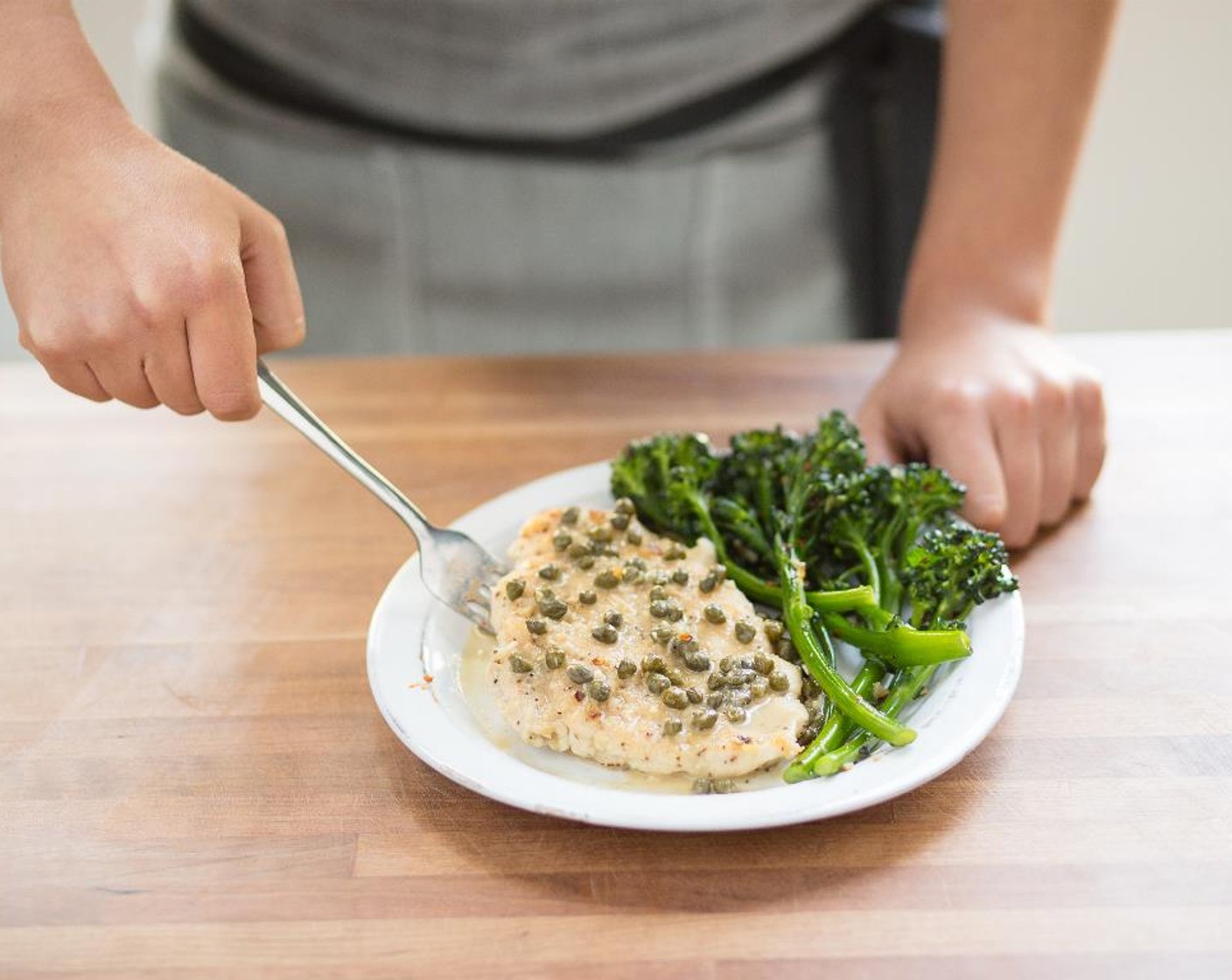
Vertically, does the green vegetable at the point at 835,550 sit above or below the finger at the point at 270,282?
below

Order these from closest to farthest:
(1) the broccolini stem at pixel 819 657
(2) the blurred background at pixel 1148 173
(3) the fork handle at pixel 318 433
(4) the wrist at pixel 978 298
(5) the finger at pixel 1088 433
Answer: (1) the broccolini stem at pixel 819 657, (3) the fork handle at pixel 318 433, (5) the finger at pixel 1088 433, (4) the wrist at pixel 978 298, (2) the blurred background at pixel 1148 173

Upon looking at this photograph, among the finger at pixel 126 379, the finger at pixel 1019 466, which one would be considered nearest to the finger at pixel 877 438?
the finger at pixel 1019 466

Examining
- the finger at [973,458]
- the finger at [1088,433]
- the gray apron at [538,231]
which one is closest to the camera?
the finger at [973,458]

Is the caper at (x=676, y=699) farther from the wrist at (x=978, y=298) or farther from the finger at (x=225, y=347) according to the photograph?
the wrist at (x=978, y=298)

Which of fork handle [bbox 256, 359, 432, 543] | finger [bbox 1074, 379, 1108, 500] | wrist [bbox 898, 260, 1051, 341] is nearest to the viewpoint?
fork handle [bbox 256, 359, 432, 543]

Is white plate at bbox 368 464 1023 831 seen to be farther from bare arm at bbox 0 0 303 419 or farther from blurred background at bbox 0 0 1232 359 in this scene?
blurred background at bbox 0 0 1232 359

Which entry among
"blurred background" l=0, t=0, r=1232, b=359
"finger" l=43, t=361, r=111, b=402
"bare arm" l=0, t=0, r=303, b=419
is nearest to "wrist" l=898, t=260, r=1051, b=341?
"bare arm" l=0, t=0, r=303, b=419

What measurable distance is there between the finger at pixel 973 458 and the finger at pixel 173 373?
2.80 ft

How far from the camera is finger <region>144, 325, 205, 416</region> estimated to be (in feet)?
3.89

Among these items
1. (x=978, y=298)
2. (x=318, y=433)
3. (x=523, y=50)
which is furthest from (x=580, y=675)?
(x=523, y=50)

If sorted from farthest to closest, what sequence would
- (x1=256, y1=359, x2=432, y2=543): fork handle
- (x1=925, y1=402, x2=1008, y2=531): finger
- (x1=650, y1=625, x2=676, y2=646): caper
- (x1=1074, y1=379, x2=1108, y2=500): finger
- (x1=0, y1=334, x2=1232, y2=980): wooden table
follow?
(x1=1074, y1=379, x2=1108, y2=500): finger < (x1=925, y1=402, x2=1008, y2=531): finger < (x1=256, y1=359, x2=432, y2=543): fork handle < (x1=650, y1=625, x2=676, y2=646): caper < (x1=0, y1=334, x2=1232, y2=980): wooden table

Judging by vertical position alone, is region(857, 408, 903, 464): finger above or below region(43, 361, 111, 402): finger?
below

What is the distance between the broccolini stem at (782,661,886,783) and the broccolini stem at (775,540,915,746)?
1 centimetres

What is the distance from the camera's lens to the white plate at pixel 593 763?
0.94m
